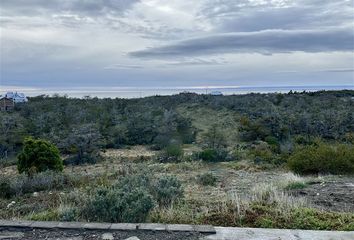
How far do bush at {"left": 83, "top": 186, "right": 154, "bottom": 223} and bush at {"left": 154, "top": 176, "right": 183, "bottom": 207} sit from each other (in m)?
0.98

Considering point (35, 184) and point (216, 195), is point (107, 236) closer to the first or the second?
point (216, 195)

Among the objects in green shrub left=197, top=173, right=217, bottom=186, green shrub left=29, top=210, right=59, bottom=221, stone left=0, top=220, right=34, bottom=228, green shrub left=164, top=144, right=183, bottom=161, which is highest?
stone left=0, top=220, right=34, bottom=228

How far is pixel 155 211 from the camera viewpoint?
617 centimetres

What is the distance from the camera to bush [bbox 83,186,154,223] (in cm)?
581

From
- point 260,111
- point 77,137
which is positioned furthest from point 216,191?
point 260,111

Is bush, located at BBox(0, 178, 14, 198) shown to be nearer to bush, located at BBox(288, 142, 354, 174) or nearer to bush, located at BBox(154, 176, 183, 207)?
bush, located at BBox(154, 176, 183, 207)

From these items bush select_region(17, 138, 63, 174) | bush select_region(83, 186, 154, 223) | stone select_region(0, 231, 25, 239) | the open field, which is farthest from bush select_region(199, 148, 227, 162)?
stone select_region(0, 231, 25, 239)

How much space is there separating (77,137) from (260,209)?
16045 millimetres

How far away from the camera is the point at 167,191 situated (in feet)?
23.9

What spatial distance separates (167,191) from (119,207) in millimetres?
1527

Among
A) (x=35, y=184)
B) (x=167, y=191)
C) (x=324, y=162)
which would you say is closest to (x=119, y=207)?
(x=167, y=191)

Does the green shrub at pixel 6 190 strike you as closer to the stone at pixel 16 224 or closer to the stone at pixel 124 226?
the stone at pixel 16 224

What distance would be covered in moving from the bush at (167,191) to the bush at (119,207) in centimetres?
98

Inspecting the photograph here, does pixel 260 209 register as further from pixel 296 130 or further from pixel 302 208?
pixel 296 130
